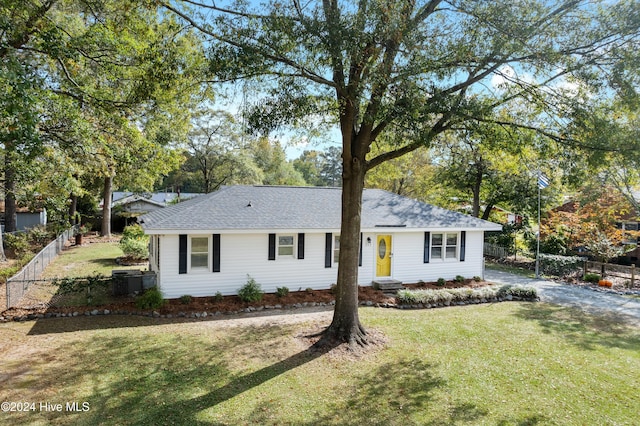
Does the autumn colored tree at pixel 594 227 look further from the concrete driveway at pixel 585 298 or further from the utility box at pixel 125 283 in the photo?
the utility box at pixel 125 283

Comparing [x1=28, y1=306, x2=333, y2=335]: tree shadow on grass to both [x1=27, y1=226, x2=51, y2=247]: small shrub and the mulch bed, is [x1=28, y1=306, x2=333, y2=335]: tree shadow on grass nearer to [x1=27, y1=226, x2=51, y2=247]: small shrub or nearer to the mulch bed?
the mulch bed

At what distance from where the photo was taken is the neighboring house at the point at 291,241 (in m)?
12.1

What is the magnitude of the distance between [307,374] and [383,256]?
832cm

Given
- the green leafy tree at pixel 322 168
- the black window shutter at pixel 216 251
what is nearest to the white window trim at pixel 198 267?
the black window shutter at pixel 216 251

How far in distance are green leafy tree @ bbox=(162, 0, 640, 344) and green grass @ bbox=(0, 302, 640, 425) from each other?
4.82 metres

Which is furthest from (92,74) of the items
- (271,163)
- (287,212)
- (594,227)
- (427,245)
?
(271,163)

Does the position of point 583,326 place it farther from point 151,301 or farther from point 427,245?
point 151,301

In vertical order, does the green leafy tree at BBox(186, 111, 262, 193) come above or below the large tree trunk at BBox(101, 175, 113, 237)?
above

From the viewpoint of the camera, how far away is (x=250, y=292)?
40.0 ft

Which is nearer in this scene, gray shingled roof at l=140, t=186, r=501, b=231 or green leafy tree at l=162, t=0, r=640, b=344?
green leafy tree at l=162, t=0, r=640, b=344

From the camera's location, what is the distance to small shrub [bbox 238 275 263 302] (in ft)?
39.6

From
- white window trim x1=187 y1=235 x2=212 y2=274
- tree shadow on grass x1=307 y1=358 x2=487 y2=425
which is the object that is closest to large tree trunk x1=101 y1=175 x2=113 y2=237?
white window trim x1=187 y1=235 x2=212 y2=274

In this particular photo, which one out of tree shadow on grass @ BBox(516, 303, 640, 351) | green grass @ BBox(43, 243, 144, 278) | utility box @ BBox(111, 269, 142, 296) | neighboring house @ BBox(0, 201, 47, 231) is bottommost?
tree shadow on grass @ BBox(516, 303, 640, 351)

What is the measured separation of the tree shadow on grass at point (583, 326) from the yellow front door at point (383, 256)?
4.79 meters
